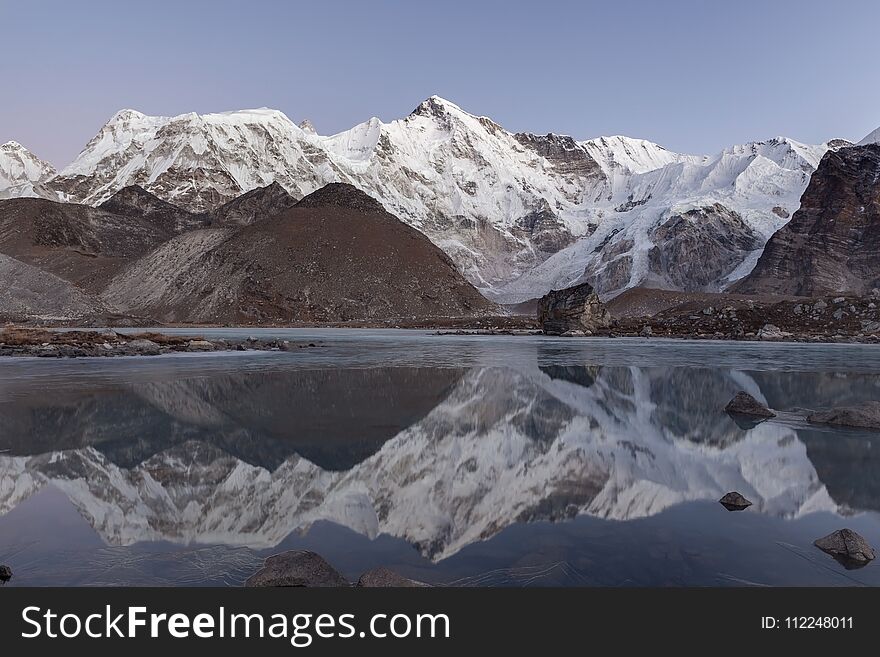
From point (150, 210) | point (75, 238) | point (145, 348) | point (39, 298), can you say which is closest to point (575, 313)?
point (145, 348)

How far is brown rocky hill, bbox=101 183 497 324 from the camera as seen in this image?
110 meters

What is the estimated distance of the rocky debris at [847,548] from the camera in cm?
637

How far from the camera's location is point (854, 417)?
13.9 m

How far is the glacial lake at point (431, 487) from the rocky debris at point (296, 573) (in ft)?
0.84

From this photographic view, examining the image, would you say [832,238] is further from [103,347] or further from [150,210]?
[150,210]

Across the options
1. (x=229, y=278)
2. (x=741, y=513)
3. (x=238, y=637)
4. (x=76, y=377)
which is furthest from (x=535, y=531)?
(x=229, y=278)

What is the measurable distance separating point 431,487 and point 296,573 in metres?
3.48

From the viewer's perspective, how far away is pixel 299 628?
5051 mm

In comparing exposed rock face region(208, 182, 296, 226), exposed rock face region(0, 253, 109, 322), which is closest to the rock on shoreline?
exposed rock face region(0, 253, 109, 322)

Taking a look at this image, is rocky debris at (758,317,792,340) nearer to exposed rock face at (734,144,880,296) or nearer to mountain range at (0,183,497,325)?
mountain range at (0,183,497,325)

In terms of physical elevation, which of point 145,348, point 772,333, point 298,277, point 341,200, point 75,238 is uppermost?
point 341,200

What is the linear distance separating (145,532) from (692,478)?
25.7 ft

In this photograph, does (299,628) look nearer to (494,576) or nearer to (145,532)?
(494,576)

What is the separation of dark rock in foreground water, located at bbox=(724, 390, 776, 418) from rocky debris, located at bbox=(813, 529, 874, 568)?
8.96m
